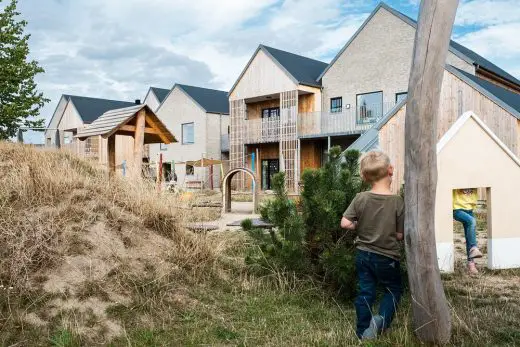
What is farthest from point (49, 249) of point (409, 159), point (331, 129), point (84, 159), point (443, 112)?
point (331, 129)

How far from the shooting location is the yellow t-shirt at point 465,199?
20.1ft

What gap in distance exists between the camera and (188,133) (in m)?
33.9

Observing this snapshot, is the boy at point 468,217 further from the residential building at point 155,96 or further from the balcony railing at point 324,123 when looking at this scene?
the residential building at point 155,96

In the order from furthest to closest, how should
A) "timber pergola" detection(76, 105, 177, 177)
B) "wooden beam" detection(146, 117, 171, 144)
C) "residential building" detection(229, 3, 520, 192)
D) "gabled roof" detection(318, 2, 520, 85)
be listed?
1. "residential building" detection(229, 3, 520, 192)
2. "gabled roof" detection(318, 2, 520, 85)
3. "wooden beam" detection(146, 117, 171, 144)
4. "timber pergola" detection(76, 105, 177, 177)

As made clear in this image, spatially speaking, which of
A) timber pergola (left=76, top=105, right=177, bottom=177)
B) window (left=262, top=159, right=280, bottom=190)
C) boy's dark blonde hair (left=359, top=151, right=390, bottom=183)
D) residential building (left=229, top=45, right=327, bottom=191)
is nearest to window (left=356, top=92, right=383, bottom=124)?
residential building (left=229, top=45, right=327, bottom=191)

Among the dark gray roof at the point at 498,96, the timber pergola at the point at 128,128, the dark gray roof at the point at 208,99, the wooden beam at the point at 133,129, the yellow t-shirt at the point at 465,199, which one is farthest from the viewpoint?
the dark gray roof at the point at 208,99

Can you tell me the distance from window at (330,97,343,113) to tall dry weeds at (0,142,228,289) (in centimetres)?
1954

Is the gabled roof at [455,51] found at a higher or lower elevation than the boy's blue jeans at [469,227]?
higher

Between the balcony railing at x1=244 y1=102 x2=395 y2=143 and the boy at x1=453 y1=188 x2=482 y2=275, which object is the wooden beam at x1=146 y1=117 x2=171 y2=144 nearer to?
the boy at x1=453 y1=188 x2=482 y2=275

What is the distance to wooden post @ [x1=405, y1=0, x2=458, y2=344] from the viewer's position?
3299 mm

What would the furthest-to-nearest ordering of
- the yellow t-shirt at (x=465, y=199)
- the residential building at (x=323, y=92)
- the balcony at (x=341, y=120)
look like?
1. the balcony at (x=341, y=120)
2. the residential building at (x=323, y=92)
3. the yellow t-shirt at (x=465, y=199)

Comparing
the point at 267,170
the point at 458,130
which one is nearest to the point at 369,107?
the point at 267,170

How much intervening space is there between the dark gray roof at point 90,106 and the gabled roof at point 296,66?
17.4 m

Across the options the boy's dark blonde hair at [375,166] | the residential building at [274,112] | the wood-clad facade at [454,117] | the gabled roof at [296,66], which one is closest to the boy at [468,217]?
the boy's dark blonde hair at [375,166]
